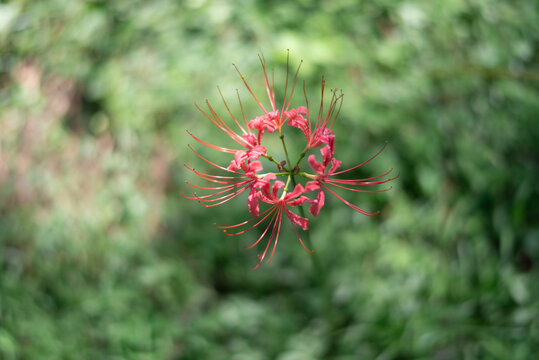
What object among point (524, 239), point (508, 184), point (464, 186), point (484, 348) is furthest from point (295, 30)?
point (484, 348)

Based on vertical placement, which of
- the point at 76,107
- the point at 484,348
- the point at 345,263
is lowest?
the point at 484,348

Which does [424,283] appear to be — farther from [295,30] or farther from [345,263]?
[295,30]

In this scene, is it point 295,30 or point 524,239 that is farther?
point 295,30

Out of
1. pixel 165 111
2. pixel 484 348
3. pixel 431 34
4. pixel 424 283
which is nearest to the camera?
pixel 484 348

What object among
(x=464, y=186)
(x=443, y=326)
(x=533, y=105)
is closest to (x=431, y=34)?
(x=533, y=105)

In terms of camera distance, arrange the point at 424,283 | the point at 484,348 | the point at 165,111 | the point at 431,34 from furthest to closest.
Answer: the point at 165,111, the point at 431,34, the point at 424,283, the point at 484,348

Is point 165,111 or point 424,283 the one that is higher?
point 165,111
